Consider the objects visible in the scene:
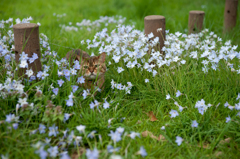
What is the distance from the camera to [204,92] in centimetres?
260

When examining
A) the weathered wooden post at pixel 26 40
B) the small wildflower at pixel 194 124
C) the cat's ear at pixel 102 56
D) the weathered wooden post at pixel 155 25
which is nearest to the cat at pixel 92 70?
the cat's ear at pixel 102 56

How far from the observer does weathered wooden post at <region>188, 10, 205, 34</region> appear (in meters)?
4.13

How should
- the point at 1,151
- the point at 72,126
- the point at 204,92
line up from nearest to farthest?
the point at 1,151 → the point at 72,126 → the point at 204,92

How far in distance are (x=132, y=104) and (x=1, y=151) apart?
1444 mm

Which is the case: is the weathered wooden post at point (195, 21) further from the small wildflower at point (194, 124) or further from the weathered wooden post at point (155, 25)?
the small wildflower at point (194, 124)

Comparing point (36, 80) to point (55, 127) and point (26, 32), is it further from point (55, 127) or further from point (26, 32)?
point (55, 127)

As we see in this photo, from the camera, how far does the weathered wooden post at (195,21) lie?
4.13m

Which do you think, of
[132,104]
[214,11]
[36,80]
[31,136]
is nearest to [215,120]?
[132,104]

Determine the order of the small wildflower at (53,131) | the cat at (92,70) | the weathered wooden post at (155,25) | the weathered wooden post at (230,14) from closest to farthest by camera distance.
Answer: the small wildflower at (53,131) < the cat at (92,70) < the weathered wooden post at (155,25) < the weathered wooden post at (230,14)

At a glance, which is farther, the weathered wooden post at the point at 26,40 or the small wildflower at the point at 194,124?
the weathered wooden post at the point at 26,40

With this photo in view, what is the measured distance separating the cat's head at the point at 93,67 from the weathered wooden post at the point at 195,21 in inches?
93.0

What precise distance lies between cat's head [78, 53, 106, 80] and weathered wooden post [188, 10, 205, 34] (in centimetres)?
236

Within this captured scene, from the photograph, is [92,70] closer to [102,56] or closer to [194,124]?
[102,56]

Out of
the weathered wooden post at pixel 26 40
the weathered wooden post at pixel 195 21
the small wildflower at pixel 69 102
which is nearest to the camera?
the small wildflower at pixel 69 102
